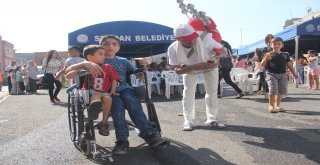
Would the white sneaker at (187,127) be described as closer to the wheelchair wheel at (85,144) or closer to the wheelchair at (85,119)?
the wheelchair at (85,119)

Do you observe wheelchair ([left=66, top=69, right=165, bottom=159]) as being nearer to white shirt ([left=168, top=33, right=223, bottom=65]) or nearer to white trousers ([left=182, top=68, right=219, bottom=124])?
white shirt ([left=168, top=33, right=223, bottom=65])

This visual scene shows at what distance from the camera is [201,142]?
14.8 ft

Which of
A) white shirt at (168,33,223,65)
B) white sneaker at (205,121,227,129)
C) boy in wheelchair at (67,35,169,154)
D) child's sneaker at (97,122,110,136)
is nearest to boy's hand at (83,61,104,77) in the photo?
boy in wheelchair at (67,35,169,154)

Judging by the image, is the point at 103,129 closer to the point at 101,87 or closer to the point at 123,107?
the point at 123,107

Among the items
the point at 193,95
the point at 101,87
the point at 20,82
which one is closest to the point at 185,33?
the point at 193,95

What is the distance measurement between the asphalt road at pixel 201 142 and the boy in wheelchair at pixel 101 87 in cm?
42

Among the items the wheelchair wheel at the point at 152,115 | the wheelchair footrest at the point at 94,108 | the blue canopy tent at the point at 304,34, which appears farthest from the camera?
the blue canopy tent at the point at 304,34

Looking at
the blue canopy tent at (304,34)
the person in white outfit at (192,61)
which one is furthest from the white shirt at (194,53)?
the blue canopy tent at (304,34)

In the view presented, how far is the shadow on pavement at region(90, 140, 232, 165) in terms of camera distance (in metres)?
3.68

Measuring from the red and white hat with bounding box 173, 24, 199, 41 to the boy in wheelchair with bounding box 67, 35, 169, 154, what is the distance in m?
0.87

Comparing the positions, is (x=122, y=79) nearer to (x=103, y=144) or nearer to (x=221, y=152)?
(x=103, y=144)

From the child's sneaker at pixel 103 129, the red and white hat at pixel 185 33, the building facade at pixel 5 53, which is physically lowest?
the child's sneaker at pixel 103 129

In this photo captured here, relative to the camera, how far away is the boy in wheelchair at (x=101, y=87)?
11.5 ft

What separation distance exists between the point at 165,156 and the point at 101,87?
3.37 ft
